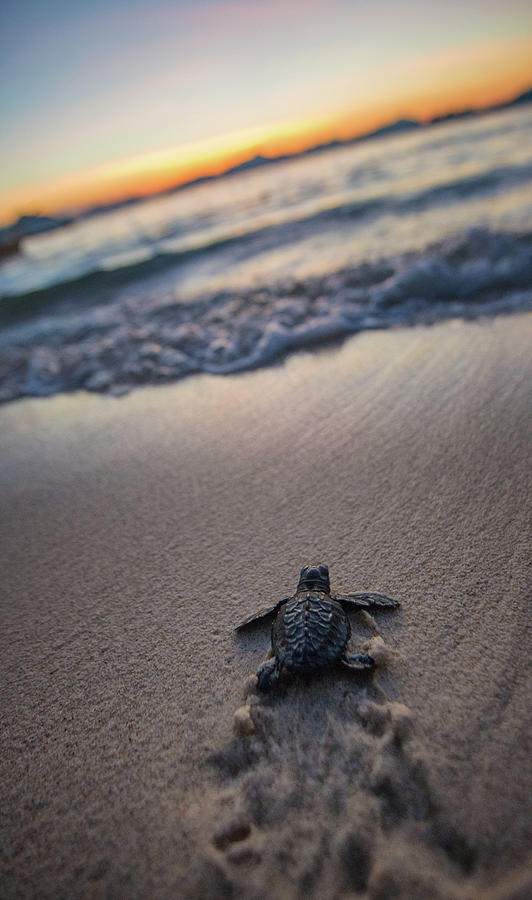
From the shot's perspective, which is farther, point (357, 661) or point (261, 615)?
point (261, 615)

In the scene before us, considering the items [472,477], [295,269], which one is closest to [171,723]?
[472,477]

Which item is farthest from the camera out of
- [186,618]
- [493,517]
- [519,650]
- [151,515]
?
[151,515]

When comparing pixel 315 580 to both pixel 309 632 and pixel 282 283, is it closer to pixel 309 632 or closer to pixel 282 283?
pixel 309 632

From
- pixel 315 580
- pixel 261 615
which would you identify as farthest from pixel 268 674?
pixel 315 580

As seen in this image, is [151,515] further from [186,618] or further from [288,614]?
[288,614]

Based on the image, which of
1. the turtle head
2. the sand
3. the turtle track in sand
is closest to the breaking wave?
the sand

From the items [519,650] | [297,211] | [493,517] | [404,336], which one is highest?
[297,211]

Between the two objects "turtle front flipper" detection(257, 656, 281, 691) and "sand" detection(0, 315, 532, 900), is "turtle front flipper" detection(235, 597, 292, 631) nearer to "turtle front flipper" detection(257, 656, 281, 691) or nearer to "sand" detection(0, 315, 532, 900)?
"sand" detection(0, 315, 532, 900)
